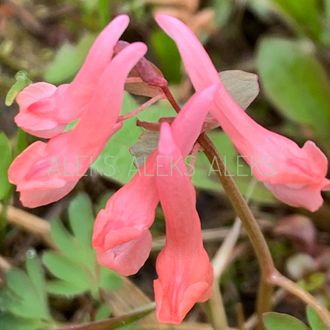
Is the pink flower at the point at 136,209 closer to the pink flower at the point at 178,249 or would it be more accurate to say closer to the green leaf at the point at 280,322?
the pink flower at the point at 178,249

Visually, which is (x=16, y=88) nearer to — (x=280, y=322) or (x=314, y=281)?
(x=280, y=322)

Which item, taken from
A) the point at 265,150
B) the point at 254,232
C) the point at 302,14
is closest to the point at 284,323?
the point at 254,232

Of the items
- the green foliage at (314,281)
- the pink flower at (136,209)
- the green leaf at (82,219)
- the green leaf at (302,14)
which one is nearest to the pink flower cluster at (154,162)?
the pink flower at (136,209)

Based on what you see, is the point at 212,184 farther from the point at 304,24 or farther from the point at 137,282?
the point at 304,24

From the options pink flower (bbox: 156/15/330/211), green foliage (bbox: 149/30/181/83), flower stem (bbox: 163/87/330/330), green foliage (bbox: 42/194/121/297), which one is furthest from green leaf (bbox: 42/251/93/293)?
green foliage (bbox: 149/30/181/83)

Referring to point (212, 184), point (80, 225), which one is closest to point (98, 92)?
point (80, 225)
